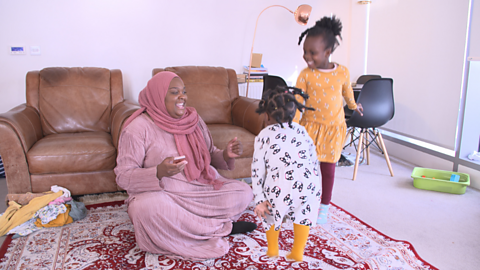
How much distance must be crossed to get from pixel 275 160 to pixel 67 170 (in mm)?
1594

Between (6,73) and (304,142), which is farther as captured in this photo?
(6,73)

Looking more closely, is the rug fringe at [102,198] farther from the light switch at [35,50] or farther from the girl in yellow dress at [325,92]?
the light switch at [35,50]

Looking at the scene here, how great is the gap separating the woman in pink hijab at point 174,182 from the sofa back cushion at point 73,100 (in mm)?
1174

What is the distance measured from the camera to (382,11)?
386 centimetres

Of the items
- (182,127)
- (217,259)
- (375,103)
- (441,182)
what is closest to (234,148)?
(182,127)

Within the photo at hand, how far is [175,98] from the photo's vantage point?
→ 1.84 m

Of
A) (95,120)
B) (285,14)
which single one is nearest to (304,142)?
(95,120)

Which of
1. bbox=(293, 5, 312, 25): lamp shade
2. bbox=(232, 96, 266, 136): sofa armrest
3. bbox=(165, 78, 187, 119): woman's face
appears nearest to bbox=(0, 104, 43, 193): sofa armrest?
bbox=(165, 78, 187, 119): woman's face

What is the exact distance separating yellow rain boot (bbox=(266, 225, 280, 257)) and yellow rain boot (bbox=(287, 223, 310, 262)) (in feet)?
0.26

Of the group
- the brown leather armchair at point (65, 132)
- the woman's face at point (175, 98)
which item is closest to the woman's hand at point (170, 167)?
the woman's face at point (175, 98)

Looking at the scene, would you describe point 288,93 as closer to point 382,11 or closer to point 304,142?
point 304,142

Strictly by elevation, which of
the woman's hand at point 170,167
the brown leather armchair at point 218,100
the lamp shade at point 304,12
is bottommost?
the woman's hand at point 170,167

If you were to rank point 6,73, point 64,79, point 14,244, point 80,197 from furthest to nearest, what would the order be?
point 6,73 → point 64,79 → point 80,197 → point 14,244

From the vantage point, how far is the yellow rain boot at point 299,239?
4.91 ft
